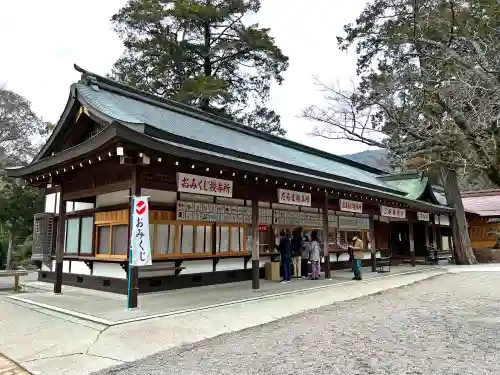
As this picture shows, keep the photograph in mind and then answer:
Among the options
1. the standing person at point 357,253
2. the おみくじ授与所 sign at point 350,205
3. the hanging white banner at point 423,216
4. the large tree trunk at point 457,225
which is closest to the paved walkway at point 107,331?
the standing person at point 357,253

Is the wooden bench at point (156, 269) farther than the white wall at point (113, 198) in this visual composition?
No

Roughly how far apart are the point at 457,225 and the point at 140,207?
59.3 feet

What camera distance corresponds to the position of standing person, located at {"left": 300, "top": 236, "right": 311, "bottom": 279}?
12328 mm

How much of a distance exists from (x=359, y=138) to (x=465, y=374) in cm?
1919

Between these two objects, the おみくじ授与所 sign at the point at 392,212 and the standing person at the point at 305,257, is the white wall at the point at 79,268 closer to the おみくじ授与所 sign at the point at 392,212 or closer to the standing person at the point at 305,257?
the standing person at the point at 305,257

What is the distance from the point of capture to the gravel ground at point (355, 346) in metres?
4.33

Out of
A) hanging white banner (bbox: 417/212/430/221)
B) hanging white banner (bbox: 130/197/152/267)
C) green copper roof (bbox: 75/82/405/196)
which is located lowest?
hanging white banner (bbox: 130/197/152/267)

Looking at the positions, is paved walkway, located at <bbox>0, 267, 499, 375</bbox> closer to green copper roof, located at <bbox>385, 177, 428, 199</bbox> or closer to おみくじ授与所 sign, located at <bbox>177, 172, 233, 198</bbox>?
おみくじ授与所 sign, located at <bbox>177, 172, 233, 198</bbox>

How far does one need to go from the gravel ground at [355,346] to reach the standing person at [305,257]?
449cm

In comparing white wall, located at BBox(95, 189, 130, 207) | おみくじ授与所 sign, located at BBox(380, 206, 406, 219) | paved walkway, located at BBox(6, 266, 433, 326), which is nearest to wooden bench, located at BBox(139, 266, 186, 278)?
paved walkway, located at BBox(6, 266, 433, 326)

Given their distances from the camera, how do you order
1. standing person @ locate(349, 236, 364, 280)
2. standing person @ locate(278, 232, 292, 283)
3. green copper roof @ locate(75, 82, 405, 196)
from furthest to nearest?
1. standing person @ locate(349, 236, 364, 280)
2. standing person @ locate(278, 232, 292, 283)
3. green copper roof @ locate(75, 82, 405, 196)

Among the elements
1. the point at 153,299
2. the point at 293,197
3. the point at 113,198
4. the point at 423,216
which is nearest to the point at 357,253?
the point at 293,197

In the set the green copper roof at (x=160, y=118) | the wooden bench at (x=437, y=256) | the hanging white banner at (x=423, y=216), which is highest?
the green copper roof at (x=160, y=118)

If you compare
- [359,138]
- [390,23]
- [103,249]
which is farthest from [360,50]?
[103,249]
